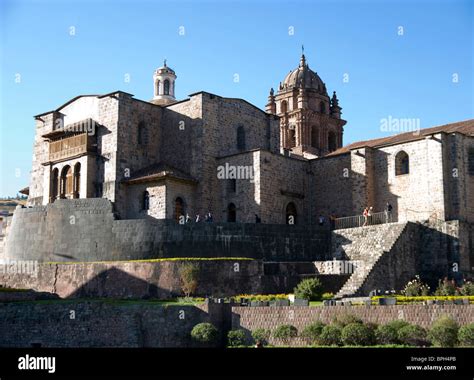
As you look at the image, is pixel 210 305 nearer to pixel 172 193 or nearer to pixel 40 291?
pixel 40 291

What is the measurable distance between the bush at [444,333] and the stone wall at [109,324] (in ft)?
29.1

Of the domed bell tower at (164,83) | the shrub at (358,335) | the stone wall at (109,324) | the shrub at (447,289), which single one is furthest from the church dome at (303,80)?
the shrub at (358,335)

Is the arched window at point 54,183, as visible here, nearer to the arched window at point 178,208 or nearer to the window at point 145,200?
the window at point 145,200

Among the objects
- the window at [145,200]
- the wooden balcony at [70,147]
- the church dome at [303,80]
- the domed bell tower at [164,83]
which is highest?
the church dome at [303,80]

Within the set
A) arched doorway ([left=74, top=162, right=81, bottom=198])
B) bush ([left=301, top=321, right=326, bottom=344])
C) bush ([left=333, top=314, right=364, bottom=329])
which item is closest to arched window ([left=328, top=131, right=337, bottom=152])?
arched doorway ([left=74, top=162, right=81, bottom=198])

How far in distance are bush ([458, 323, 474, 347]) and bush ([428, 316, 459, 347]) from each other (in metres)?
0.29

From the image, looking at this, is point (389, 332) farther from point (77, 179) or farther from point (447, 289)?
point (77, 179)

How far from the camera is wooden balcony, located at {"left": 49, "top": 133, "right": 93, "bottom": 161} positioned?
4297 centimetres

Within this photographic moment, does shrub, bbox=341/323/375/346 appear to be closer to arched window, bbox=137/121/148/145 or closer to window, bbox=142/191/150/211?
window, bbox=142/191/150/211

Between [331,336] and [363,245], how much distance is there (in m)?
13.4

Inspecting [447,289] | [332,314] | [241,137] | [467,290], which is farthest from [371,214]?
[332,314]

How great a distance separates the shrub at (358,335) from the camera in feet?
72.4

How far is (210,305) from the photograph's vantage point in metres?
26.5

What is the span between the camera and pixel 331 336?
22.6 meters
